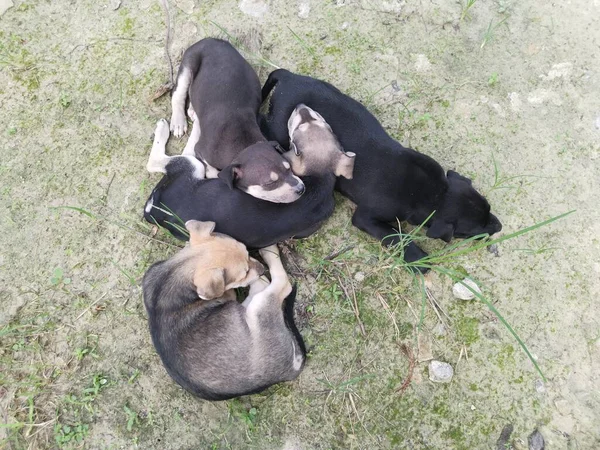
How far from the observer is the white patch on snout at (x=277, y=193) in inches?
161

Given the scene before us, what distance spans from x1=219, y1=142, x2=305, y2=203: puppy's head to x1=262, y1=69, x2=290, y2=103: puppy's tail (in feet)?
2.90

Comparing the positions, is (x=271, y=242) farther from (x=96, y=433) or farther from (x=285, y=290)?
(x=96, y=433)

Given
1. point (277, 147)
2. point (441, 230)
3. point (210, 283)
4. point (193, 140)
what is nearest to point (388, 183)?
point (441, 230)

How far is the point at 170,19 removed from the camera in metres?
4.96

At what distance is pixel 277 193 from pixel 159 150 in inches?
54.3

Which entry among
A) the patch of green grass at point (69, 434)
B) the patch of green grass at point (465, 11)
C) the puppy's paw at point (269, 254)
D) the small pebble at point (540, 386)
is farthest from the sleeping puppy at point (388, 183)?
Answer: the patch of green grass at point (69, 434)

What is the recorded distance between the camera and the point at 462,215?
166 inches

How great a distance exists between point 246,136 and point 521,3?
3.39 meters

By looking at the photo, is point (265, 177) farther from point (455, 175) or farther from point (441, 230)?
point (455, 175)

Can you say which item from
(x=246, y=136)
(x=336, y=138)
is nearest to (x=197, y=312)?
(x=246, y=136)

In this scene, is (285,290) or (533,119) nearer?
(285,290)

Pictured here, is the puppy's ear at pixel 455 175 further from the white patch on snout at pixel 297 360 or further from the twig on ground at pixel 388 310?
the white patch on snout at pixel 297 360

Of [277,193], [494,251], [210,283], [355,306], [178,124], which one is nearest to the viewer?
[210,283]

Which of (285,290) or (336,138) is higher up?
(336,138)
